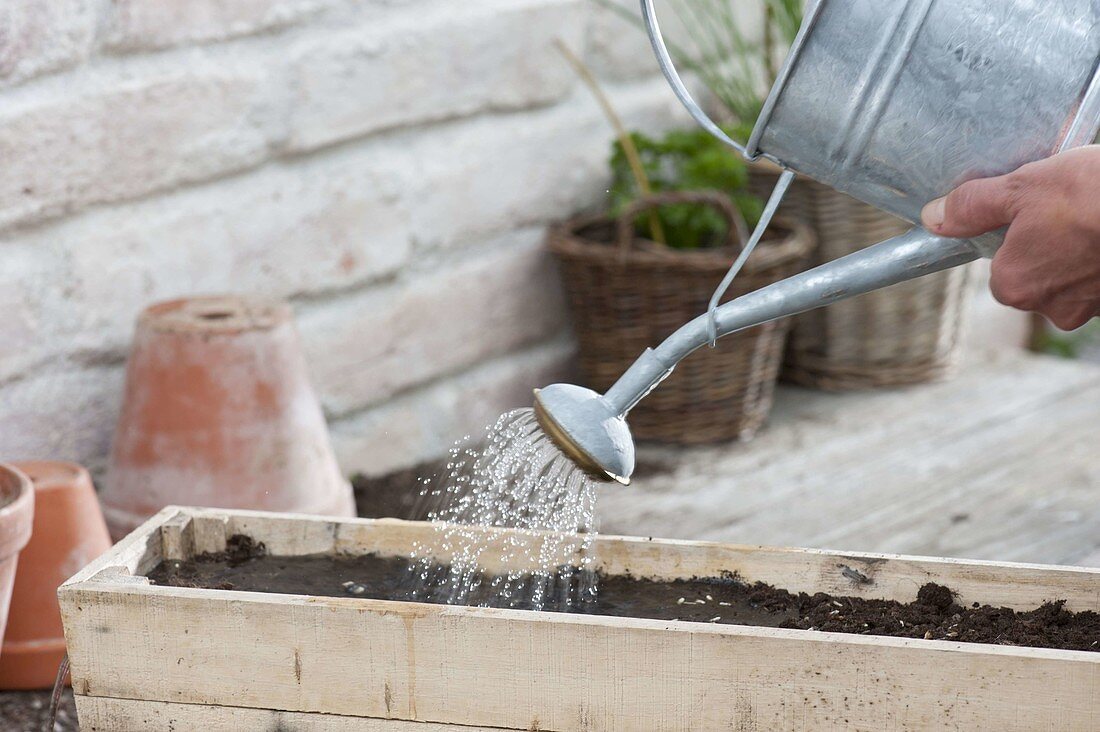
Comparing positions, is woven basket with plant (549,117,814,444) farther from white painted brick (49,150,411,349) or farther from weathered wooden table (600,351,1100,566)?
white painted brick (49,150,411,349)

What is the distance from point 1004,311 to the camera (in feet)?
11.5

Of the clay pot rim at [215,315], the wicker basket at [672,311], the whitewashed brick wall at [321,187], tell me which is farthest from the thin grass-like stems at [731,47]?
the clay pot rim at [215,315]

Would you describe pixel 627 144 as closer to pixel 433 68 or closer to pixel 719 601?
pixel 433 68

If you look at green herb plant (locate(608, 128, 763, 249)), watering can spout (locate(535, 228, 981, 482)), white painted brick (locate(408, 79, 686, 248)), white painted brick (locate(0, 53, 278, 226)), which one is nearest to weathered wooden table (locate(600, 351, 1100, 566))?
green herb plant (locate(608, 128, 763, 249))

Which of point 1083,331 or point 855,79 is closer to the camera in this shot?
point 855,79

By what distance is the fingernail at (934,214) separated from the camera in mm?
1145

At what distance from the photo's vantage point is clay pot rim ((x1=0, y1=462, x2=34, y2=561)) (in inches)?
56.5

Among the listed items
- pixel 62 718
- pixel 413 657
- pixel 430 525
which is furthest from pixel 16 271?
pixel 413 657

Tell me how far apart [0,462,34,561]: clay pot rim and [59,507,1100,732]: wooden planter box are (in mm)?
139

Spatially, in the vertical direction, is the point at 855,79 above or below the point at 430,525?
above

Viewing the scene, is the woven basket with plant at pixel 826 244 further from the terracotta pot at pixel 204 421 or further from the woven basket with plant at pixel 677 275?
the terracotta pot at pixel 204 421

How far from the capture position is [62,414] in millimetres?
1964

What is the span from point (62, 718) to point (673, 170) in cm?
179

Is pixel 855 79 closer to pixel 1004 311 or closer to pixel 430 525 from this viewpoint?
pixel 430 525
